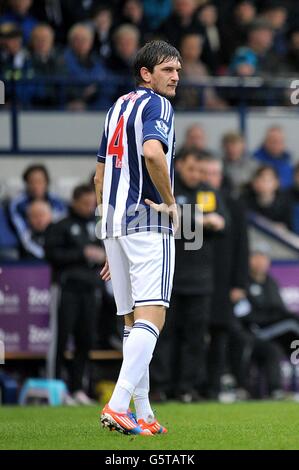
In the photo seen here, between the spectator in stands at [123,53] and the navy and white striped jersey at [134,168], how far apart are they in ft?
30.8

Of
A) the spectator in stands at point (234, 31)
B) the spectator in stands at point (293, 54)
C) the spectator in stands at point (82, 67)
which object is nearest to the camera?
the spectator in stands at point (82, 67)

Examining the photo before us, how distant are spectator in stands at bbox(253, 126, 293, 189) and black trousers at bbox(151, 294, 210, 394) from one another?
4.76 meters

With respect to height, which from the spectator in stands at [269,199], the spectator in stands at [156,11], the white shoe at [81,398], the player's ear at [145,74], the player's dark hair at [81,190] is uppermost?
the spectator in stands at [156,11]

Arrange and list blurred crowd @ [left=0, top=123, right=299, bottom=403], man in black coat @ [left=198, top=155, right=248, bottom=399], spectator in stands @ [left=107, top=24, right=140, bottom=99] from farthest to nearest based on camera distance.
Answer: spectator in stands @ [left=107, top=24, right=140, bottom=99] < man in black coat @ [left=198, top=155, right=248, bottom=399] < blurred crowd @ [left=0, top=123, right=299, bottom=403]

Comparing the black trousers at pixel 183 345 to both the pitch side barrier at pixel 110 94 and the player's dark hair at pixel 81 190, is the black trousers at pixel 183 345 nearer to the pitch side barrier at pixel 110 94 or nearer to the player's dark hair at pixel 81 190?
the player's dark hair at pixel 81 190

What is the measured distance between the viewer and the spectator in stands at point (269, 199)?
1655 centimetres

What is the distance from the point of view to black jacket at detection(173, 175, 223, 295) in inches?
523

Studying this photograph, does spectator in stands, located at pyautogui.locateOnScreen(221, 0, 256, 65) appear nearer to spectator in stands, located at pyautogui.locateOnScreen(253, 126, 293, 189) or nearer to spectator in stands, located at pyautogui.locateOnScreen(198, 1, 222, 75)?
spectator in stands, located at pyautogui.locateOnScreen(198, 1, 222, 75)

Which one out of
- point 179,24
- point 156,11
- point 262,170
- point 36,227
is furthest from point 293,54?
point 36,227

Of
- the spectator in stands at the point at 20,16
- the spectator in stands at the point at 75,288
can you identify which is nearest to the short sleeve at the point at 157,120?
the spectator in stands at the point at 75,288

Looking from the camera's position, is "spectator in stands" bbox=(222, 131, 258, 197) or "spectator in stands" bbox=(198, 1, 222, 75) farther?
"spectator in stands" bbox=(198, 1, 222, 75)

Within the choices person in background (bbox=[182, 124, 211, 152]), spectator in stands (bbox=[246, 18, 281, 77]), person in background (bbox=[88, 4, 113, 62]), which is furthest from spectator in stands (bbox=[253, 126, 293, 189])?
person in background (bbox=[88, 4, 113, 62])

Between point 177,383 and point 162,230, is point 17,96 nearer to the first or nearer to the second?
point 177,383
